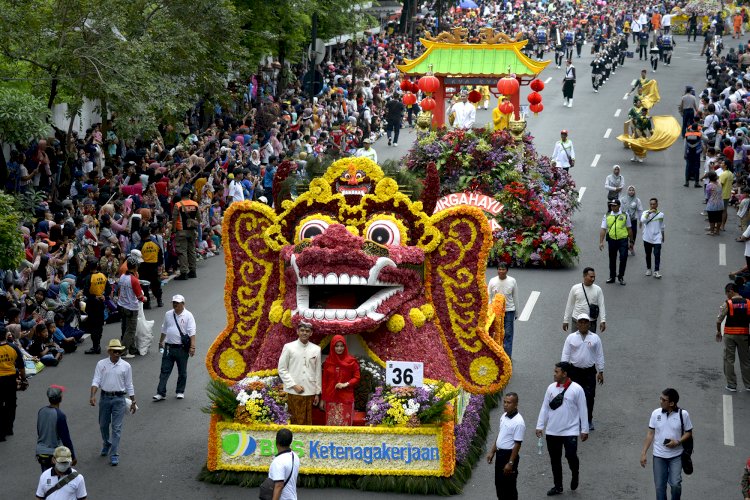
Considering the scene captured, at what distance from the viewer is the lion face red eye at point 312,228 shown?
1576 cm

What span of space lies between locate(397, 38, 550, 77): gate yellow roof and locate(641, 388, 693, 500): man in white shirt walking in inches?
639

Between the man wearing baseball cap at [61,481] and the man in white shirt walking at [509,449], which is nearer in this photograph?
the man wearing baseball cap at [61,481]

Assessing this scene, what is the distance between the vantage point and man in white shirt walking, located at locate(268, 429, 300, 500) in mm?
12078

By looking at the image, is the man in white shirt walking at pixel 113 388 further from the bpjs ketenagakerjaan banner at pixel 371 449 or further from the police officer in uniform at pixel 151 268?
the police officer in uniform at pixel 151 268

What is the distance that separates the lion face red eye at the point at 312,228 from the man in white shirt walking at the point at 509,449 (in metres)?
3.33

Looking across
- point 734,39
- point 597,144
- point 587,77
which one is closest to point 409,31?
point 587,77

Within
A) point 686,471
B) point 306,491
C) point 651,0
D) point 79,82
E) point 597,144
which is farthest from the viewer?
point 651,0

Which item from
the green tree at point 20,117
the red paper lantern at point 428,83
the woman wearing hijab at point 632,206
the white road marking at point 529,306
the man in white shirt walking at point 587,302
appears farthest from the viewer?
the red paper lantern at point 428,83

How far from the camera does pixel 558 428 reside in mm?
14477

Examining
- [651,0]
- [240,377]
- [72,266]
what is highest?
[651,0]

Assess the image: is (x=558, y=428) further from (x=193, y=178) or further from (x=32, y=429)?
(x=193, y=178)

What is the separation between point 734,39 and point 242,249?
55.8m

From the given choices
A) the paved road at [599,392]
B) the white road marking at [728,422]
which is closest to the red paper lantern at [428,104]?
the paved road at [599,392]

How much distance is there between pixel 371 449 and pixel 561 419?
82.9 inches
